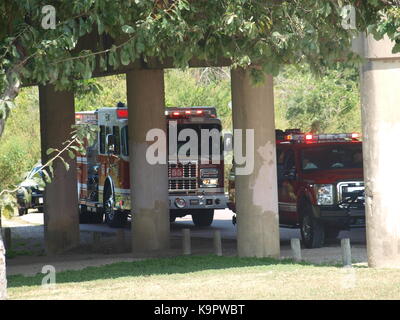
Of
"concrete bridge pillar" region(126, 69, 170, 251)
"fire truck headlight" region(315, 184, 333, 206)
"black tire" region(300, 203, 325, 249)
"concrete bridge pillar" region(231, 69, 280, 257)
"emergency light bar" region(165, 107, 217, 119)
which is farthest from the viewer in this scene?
"emergency light bar" region(165, 107, 217, 119)

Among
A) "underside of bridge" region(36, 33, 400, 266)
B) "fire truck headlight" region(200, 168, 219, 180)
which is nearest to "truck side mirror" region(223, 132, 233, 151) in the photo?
"fire truck headlight" region(200, 168, 219, 180)

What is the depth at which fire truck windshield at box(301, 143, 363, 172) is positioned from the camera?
21141 mm

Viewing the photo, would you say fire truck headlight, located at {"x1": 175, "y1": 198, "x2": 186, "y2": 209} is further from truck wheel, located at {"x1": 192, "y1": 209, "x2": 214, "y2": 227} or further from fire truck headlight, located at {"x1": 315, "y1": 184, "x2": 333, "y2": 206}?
fire truck headlight, located at {"x1": 315, "y1": 184, "x2": 333, "y2": 206}

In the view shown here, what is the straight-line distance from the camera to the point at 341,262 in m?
17.0

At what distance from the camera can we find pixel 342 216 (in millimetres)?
19938

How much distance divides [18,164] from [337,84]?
18342mm

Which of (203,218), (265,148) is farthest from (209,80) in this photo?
(265,148)

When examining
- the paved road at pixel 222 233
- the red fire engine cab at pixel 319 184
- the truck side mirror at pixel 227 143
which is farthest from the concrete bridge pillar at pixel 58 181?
the red fire engine cab at pixel 319 184

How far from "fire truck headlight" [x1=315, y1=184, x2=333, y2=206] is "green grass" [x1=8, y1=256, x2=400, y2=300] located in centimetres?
314

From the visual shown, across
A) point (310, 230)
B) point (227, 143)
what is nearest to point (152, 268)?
point (310, 230)

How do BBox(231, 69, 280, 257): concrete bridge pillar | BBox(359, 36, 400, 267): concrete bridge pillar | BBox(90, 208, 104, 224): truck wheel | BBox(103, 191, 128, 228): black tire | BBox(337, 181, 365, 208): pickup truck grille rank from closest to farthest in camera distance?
BBox(359, 36, 400, 267): concrete bridge pillar
BBox(231, 69, 280, 257): concrete bridge pillar
BBox(337, 181, 365, 208): pickup truck grille
BBox(103, 191, 128, 228): black tire
BBox(90, 208, 104, 224): truck wheel

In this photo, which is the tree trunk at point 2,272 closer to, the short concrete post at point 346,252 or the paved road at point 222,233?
the short concrete post at point 346,252

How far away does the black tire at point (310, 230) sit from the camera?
20.2 m

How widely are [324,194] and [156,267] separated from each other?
4.61 meters
